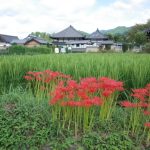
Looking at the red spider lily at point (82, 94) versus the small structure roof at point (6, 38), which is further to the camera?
the small structure roof at point (6, 38)

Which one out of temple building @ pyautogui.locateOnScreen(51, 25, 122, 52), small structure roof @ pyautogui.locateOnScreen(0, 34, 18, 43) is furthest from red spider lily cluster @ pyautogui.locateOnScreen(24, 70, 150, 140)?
small structure roof @ pyautogui.locateOnScreen(0, 34, 18, 43)

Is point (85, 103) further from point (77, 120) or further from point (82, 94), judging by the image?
point (77, 120)

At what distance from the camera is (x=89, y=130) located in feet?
11.5

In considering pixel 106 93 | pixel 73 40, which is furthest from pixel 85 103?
pixel 73 40

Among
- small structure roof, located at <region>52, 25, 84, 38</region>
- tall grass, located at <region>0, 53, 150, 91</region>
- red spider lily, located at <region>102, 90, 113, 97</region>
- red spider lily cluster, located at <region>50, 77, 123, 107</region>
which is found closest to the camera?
red spider lily cluster, located at <region>50, 77, 123, 107</region>

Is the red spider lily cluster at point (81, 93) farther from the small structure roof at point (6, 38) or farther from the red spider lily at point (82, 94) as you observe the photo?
the small structure roof at point (6, 38)

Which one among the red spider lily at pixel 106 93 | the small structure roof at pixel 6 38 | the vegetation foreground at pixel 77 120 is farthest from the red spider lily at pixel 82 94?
the small structure roof at pixel 6 38

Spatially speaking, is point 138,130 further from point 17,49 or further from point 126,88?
point 17,49

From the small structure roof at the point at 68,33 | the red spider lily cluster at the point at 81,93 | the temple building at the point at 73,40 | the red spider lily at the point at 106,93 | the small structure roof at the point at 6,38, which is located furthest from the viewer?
the small structure roof at the point at 6,38

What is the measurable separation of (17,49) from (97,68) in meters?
27.2

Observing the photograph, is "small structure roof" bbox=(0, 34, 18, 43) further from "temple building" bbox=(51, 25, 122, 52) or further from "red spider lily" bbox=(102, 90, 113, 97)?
"red spider lily" bbox=(102, 90, 113, 97)

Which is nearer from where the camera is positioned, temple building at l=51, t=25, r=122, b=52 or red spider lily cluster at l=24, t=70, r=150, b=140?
red spider lily cluster at l=24, t=70, r=150, b=140

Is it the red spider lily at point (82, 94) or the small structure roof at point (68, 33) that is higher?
the small structure roof at point (68, 33)

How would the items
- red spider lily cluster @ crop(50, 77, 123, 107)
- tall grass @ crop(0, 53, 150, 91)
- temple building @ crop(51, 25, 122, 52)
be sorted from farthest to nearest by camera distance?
temple building @ crop(51, 25, 122, 52), tall grass @ crop(0, 53, 150, 91), red spider lily cluster @ crop(50, 77, 123, 107)
